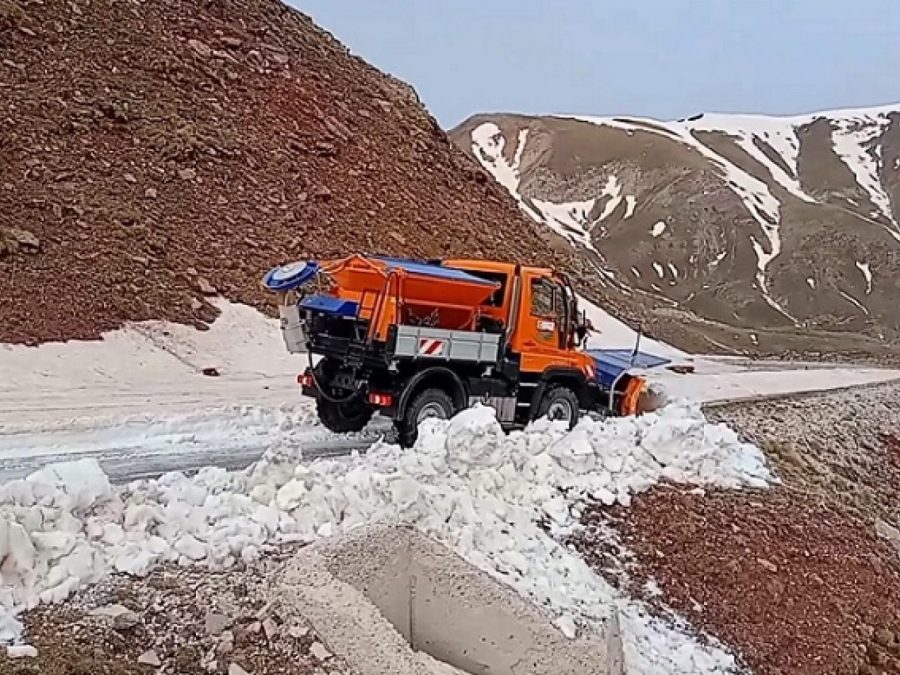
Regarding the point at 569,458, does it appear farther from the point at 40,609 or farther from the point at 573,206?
the point at 573,206

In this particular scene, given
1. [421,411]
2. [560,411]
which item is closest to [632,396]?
[560,411]

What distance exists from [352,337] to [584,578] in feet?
14.7

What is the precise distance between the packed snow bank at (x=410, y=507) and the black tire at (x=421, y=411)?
133 cm

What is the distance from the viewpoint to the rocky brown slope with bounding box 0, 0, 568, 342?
68.1ft

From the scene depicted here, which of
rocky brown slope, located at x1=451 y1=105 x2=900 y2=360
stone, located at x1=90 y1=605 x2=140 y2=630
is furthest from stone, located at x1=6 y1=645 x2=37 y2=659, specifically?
rocky brown slope, located at x1=451 y1=105 x2=900 y2=360

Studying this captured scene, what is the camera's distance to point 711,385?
76.6 ft

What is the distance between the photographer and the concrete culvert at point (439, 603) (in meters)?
6.58

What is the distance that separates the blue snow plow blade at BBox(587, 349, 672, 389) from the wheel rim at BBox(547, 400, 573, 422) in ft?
3.93

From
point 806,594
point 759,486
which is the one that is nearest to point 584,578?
point 806,594

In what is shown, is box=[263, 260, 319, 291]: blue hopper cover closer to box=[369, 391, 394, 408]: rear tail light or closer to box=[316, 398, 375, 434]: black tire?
box=[369, 391, 394, 408]: rear tail light

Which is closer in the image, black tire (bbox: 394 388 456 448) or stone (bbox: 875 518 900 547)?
black tire (bbox: 394 388 456 448)

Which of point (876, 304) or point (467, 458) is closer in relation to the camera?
point (467, 458)

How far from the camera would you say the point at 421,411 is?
12.0 m

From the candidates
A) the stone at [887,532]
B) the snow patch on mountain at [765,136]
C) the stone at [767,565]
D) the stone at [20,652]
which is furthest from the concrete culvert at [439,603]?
the snow patch on mountain at [765,136]
